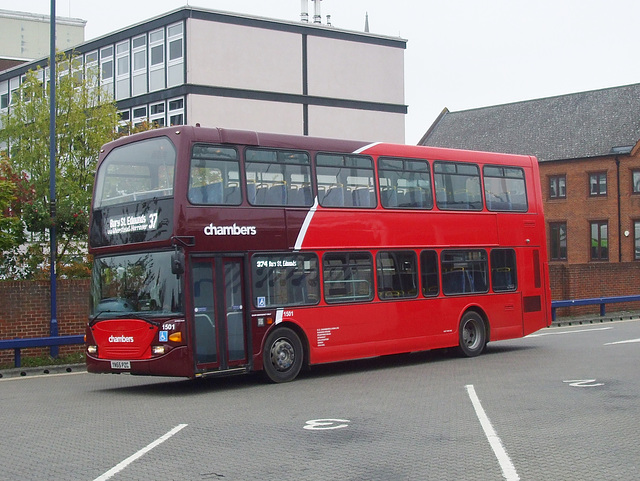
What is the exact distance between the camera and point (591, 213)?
5559 centimetres

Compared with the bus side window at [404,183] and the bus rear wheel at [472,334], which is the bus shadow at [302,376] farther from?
the bus side window at [404,183]

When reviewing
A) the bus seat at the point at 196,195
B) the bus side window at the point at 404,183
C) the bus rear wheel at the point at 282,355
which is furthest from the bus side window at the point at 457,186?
the bus seat at the point at 196,195

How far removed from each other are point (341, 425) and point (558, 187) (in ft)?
162

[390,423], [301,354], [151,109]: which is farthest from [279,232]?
[151,109]

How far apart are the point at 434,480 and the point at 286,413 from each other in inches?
181

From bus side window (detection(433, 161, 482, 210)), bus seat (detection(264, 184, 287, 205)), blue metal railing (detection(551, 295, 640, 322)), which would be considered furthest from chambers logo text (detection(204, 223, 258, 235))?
blue metal railing (detection(551, 295, 640, 322))

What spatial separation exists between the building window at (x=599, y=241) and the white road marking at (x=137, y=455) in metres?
47.8

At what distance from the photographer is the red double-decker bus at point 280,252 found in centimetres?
1455

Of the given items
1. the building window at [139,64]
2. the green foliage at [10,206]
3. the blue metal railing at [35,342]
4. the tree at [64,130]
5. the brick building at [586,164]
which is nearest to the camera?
the blue metal railing at [35,342]

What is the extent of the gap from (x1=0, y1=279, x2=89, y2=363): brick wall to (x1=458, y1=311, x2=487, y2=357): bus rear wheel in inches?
315

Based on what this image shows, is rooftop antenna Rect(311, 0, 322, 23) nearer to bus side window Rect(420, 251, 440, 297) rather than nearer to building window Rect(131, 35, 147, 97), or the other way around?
building window Rect(131, 35, 147, 97)

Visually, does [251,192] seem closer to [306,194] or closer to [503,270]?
[306,194]

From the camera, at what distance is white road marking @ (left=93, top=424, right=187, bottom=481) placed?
8215 mm

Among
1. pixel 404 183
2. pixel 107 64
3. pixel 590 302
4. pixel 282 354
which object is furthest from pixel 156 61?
pixel 282 354
